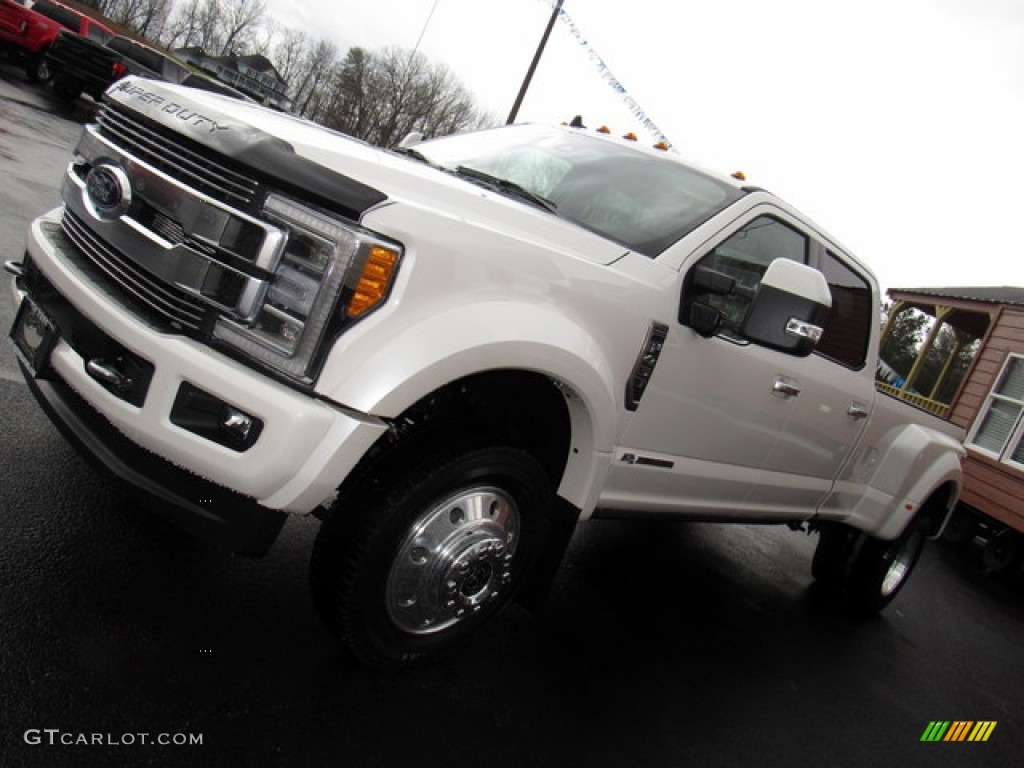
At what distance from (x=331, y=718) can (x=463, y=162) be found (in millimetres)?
2333

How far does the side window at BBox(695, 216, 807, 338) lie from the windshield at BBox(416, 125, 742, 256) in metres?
0.16

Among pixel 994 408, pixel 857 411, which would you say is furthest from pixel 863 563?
pixel 994 408

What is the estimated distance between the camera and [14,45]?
1532 centimetres

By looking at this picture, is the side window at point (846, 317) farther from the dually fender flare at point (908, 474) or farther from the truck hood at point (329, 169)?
the truck hood at point (329, 169)

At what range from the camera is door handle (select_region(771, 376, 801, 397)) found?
3391 mm

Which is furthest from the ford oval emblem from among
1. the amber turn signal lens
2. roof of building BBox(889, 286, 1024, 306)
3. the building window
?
roof of building BBox(889, 286, 1024, 306)

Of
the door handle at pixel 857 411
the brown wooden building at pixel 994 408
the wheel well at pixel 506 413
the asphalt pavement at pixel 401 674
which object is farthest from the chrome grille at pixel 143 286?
the brown wooden building at pixel 994 408

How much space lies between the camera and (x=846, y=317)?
13.5 ft

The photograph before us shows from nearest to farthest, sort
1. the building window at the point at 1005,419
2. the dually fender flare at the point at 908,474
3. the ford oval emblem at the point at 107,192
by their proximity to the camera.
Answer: the ford oval emblem at the point at 107,192
the dually fender flare at the point at 908,474
the building window at the point at 1005,419

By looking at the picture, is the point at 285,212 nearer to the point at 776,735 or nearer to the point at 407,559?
the point at 407,559

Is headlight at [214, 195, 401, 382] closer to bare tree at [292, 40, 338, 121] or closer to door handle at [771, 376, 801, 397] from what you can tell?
door handle at [771, 376, 801, 397]

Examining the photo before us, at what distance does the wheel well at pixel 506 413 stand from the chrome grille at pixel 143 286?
628 millimetres

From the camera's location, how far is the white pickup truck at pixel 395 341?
1928mm

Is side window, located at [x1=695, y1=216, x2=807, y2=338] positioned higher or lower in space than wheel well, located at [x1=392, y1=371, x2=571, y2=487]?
higher
